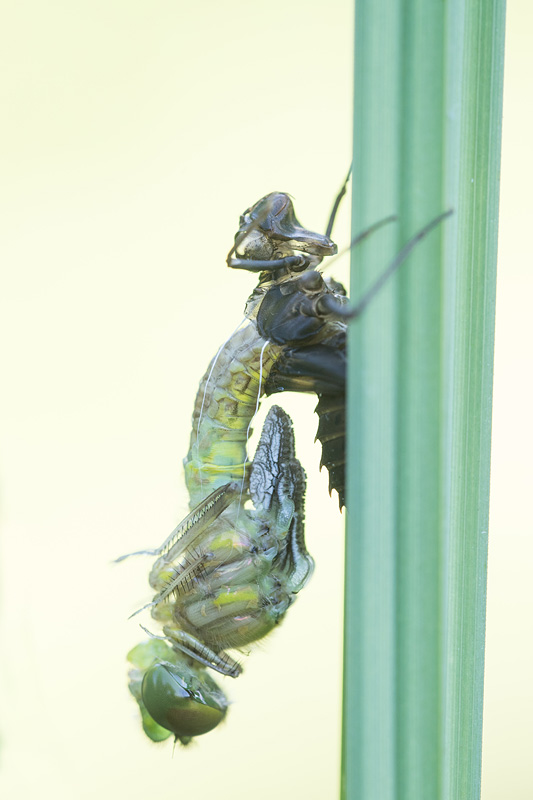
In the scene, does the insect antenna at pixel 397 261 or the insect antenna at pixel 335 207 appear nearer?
the insect antenna at pixel 397 261

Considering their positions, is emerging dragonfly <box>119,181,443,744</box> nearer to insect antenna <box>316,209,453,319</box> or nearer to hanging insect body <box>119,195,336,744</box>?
hanging insect body <box>119,195,336,744</box>

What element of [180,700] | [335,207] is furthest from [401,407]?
[180,700]

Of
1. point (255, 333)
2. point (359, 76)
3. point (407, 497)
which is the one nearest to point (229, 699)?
point (255, 333)

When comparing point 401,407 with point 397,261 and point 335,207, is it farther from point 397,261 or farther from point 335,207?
point 335,207

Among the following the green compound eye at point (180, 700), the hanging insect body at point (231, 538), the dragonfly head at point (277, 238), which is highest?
the dragonfly head at point (277, 238)

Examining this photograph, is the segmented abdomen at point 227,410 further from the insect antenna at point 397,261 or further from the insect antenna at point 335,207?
the insect antenna at point 397,261

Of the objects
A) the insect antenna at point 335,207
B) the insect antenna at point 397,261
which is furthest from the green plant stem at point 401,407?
the insect antenna at point 335,207

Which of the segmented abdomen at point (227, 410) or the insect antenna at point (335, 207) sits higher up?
the insect antenna at point (335, 207)

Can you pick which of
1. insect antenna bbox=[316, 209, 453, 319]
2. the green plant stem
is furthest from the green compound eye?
insect antenna bbox=[316, 209, 453, 319]
